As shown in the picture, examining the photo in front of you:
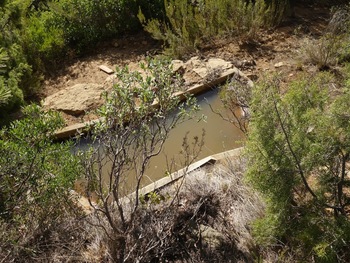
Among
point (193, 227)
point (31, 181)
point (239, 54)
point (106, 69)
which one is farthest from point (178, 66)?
point (31, 181)

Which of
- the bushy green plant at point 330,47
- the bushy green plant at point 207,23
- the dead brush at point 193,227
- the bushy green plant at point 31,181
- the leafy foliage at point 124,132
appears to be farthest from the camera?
the bushy green plant at point 207,23

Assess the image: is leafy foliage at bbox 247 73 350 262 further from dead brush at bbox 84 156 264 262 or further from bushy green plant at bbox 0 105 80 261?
bushy green plant at bbox 0 105 80 261

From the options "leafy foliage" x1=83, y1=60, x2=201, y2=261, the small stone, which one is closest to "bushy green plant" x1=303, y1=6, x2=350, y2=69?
the small stone

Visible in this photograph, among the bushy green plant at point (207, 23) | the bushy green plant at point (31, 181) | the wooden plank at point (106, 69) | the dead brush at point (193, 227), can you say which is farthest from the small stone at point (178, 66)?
the bushy green plant at point (31, 181)

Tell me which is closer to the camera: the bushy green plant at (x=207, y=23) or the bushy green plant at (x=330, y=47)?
the bushy green plant at (x=330, y=47)

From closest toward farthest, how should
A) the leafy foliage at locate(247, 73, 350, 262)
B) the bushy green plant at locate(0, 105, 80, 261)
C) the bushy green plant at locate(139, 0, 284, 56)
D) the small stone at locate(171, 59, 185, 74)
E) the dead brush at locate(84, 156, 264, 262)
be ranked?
the leafy foliage at locate(247, 73, 350, 262)
the bushy green plant at locate(0, 105, 80, 261)
the dead brush at locate(84, 156, 264, 262)
the small stone at locate(171, 59, 185, 74)
the bushy green plant at locate(139, 0, 284, 56)

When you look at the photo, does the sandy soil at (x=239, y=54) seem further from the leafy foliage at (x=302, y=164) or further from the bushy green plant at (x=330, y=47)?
the leafy foliage at (x=302, y=164)

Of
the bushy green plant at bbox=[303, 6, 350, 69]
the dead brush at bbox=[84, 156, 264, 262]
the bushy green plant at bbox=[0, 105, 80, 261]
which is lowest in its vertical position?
the dead brush at bbox=[84, 156, 264, 262]

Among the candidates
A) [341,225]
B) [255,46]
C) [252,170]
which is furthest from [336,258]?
[255,46]

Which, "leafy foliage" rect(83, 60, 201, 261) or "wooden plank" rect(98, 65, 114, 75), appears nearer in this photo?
"leafy foliage" rect(83, 60, 201, 261)

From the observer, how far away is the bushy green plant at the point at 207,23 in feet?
21.2

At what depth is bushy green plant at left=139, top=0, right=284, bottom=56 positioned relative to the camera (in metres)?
6.48

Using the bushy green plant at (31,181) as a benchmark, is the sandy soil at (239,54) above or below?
below

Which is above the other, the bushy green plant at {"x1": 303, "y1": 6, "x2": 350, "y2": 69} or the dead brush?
the bushy green plant at {"x1": 303, "y1": 6, "x2": 350, "y2": 69}
